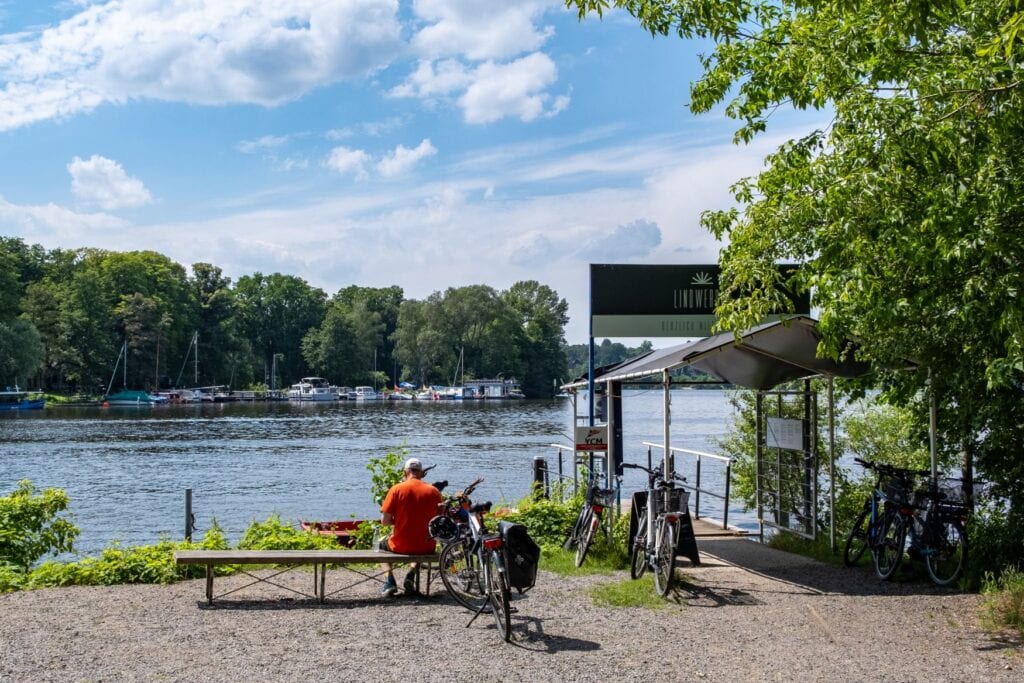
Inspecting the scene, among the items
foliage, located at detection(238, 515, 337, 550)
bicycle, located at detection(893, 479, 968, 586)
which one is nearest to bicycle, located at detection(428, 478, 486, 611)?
foliage, located at detection(238, 515, 337, 550)

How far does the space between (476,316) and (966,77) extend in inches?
4620

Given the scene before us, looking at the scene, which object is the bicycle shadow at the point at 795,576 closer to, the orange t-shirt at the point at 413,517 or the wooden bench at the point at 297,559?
the orange t-shirt at the point at 413,517

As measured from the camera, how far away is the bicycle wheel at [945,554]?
963 centimetres

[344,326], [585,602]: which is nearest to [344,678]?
[585,602]

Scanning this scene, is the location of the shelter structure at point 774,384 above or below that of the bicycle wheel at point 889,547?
above

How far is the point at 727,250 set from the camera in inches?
378

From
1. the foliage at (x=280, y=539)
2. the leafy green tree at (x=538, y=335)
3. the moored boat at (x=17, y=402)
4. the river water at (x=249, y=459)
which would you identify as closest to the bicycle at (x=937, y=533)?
the foliage at (x=280, y=539)

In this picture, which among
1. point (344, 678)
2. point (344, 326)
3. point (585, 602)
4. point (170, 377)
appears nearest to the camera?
point (344, 678)

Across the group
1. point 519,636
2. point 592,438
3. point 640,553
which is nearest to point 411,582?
point 519,636

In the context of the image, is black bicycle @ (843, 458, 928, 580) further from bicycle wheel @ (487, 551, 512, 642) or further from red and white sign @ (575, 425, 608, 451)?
bicycle wheel @ (487, 551, 512, 642)

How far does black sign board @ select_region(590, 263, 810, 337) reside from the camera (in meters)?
13.6

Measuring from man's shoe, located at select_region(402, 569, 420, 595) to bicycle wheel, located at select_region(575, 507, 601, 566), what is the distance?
2247 mm

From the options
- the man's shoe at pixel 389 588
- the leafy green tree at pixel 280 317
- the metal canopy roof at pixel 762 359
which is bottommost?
the man's shoe at pixel 389 588

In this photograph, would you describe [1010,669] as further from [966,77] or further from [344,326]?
[344,326]
